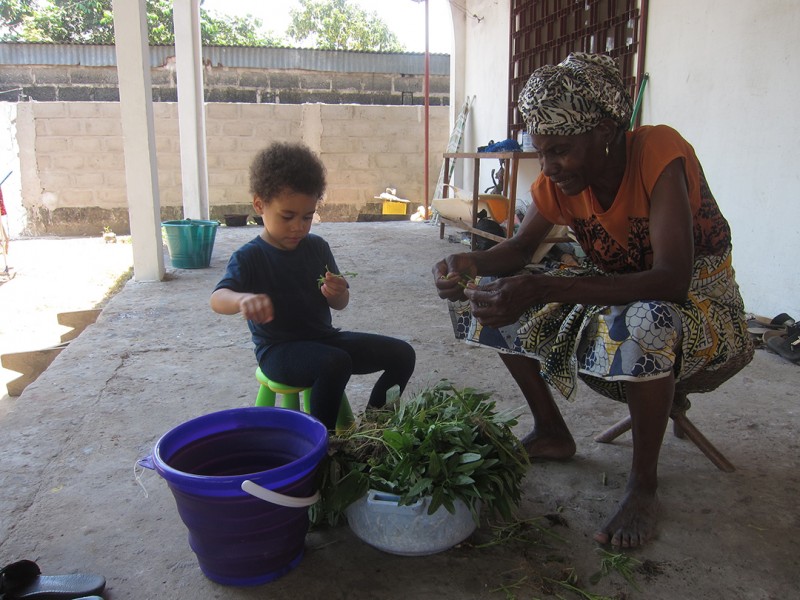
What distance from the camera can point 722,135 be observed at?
376 cm

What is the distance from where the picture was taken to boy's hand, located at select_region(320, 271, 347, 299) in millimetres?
1935

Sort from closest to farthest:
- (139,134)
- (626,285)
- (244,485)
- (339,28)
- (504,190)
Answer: (244,485), (626,285), (139,134), (504,190), (339,28)

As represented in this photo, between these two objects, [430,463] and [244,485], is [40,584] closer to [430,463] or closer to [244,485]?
[244,485]

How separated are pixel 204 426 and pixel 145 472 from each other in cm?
53

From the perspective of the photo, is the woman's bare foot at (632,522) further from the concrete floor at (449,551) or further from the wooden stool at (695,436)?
the wooden stool at (695,436)

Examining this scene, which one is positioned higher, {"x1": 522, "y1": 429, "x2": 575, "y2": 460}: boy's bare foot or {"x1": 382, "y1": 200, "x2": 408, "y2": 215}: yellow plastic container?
{"x1": 382, "y1": 200, "x2": 408, "y2": 215}: yellow plastic container

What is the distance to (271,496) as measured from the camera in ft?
4.21

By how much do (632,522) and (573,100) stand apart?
1058 mm

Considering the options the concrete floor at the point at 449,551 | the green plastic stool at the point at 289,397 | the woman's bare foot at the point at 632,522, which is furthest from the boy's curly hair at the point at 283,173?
the woman's bare foot at the point at 632,522

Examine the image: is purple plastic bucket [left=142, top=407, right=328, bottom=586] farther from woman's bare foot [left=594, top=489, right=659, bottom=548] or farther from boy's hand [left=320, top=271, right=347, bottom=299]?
woman's bare foot [left=594, top=489, right=659, bottom=548]

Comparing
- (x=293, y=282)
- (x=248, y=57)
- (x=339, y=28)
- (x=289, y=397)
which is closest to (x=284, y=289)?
(x=293, y=282)

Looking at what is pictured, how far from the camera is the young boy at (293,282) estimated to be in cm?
188

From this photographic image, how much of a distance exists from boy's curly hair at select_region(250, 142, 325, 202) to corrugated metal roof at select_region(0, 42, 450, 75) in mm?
10758

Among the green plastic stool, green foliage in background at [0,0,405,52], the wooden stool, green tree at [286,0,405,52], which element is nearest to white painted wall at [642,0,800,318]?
the wooden stool
